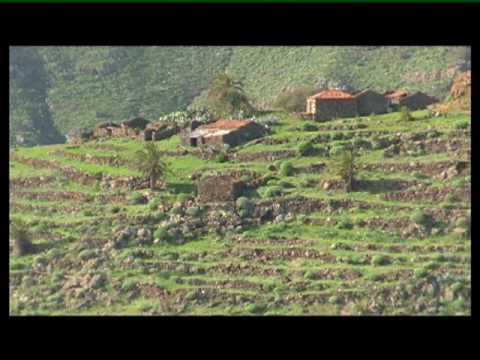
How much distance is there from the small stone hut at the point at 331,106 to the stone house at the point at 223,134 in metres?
2.26

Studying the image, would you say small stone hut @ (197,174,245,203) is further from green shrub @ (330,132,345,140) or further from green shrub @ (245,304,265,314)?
green shrub @ (245,304,265,314)

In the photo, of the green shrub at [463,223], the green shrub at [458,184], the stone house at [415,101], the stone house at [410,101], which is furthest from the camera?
the stone house at [415,101]

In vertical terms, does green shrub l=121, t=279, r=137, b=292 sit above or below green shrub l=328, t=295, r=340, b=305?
above

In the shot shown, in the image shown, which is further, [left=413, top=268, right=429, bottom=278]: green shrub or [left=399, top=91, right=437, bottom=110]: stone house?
[left=399, top=91, right=437, bottom=110]: stone house

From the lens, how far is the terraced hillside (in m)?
29.2

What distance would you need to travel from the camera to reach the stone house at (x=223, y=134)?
38.5 metres

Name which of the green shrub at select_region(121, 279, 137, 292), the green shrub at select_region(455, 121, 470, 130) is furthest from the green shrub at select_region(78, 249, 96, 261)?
the green shrub at select_region(455, 121, 470, 130)

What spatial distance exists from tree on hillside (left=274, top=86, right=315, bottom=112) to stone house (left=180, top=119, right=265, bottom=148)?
A: 14.7 ft

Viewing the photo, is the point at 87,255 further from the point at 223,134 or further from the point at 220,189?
the point at 223,134

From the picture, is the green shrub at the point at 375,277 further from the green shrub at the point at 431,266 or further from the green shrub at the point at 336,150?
the green shrub at the point at 336,150

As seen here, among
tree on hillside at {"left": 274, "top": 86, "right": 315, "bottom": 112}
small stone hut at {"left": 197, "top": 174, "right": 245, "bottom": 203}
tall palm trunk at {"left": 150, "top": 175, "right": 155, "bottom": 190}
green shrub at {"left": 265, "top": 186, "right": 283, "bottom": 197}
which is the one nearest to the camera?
green shrub at {"left": 265, "top": 186, "right": 283, "bottom": 197}

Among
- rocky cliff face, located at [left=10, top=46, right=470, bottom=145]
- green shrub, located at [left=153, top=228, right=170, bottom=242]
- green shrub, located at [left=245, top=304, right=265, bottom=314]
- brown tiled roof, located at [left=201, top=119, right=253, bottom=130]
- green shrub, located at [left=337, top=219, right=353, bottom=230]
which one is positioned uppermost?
rocky cliff face, located at [left=10, top=46, right=470, bottom=145]

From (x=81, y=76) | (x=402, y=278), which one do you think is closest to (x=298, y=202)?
(x=402, y=278)

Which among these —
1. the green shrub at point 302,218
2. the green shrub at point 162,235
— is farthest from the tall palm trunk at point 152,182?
the green shrub at point 302,218
